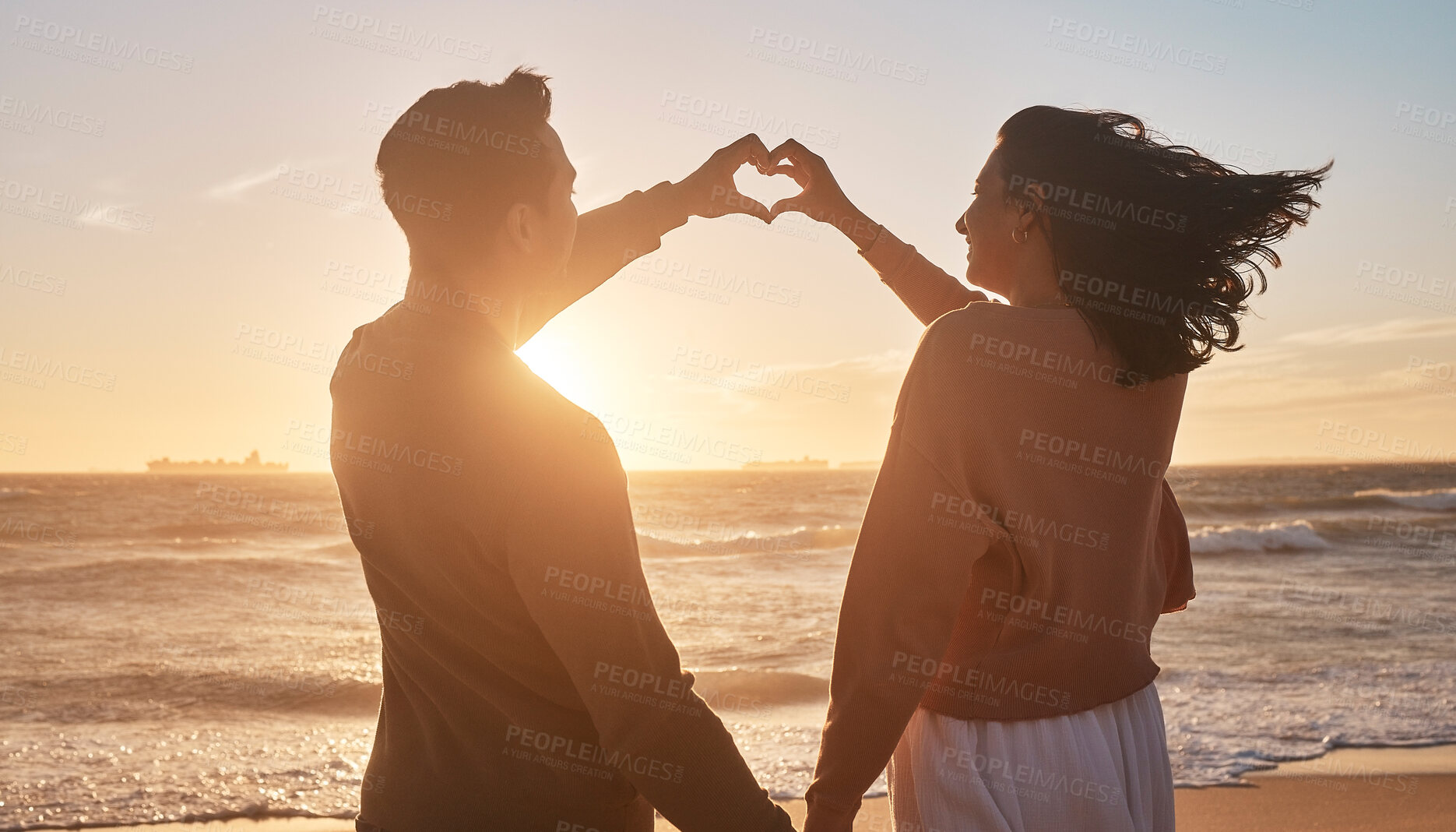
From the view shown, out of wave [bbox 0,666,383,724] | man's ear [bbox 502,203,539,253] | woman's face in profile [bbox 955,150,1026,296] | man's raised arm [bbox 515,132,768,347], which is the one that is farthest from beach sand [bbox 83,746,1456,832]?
man's ear [bbox 502,203,539,253]

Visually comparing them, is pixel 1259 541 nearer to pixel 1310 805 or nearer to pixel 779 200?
pixel 1310 805

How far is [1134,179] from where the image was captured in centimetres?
170

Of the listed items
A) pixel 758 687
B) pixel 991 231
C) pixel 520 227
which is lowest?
pixel 758 687

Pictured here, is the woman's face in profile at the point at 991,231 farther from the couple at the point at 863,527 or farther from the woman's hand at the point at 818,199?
the woman's hand at the point at 818,199

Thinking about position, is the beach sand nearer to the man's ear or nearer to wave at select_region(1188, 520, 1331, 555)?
the man's ear

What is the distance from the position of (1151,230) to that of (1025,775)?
1.06 m

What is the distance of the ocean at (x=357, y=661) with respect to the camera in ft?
19.0

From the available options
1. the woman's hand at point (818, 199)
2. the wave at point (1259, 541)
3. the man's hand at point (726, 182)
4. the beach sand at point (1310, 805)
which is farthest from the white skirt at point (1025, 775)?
the wave at point (1259, 541)

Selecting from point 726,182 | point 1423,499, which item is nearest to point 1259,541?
point 1423,499

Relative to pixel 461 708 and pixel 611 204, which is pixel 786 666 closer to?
pixel 611 204

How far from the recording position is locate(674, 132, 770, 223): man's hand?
8.51 feet

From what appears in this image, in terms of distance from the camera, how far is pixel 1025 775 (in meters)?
1.64

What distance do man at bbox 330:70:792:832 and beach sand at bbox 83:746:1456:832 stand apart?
3603 mm

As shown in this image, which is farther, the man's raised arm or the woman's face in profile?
the man's raised arm
